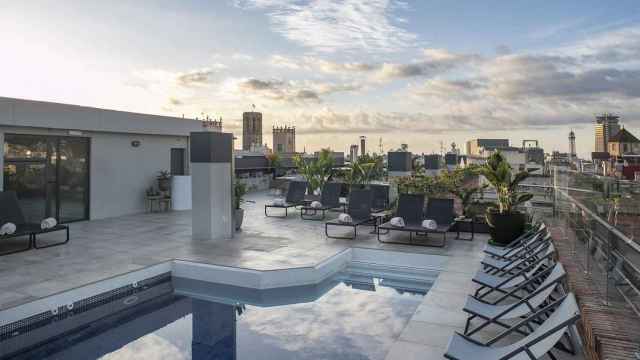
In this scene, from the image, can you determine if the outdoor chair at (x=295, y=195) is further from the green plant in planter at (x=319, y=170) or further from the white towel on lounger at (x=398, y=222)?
the white towel on lounger at (x=398, y=222)

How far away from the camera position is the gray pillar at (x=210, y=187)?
9719 mm

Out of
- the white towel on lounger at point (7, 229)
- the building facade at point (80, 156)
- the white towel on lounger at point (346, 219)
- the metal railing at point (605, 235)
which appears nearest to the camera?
the metal railing at point (605, 235)

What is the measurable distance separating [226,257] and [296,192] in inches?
231

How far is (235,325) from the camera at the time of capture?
18.7 ft

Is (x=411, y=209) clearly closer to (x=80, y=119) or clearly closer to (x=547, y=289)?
(x=547, y=289)

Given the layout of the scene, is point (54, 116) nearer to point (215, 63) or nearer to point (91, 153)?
point (91, 153)

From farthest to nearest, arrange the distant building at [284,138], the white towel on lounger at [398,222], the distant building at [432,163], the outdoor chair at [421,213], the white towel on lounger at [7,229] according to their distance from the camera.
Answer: the distant building at [284,138] → the distant building at [432,163] → the outdoor chair at [421,213] → the white towel on lounger at [398,222] → the white towel on lounger at [7,229]

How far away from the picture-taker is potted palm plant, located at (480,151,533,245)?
28.0 ft

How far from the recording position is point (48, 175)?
11508 mm

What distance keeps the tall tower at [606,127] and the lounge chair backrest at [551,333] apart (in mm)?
30520

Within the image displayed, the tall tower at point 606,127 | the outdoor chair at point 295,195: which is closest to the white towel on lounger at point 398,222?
the outdoor chair at point 295,195

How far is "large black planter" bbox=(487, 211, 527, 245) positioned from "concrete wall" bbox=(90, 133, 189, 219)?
34.7 ft

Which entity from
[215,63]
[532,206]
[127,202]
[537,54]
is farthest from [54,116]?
[537,54]

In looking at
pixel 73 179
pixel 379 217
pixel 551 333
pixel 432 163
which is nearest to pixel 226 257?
pixel 379 217
